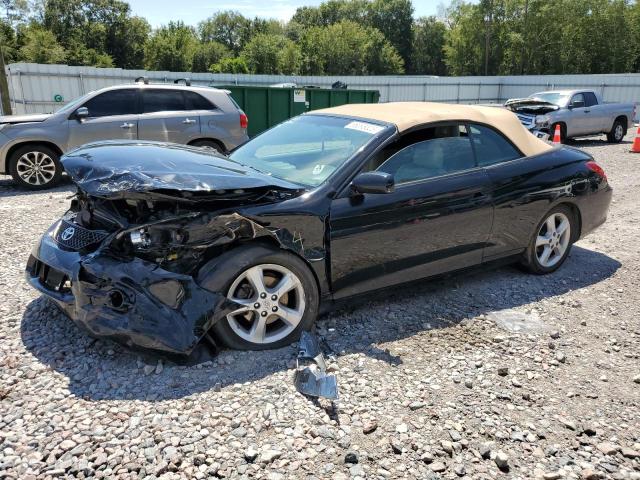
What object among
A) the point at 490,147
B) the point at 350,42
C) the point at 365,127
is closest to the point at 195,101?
the point at 365,127

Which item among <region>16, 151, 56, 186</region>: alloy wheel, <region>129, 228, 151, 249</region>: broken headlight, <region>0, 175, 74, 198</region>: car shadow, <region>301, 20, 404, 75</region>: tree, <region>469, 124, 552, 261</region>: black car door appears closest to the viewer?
<region>129, 228, 151, 249</region>: broken headlight

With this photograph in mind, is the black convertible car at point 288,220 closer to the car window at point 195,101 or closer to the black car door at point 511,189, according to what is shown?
the black car door at point 511,189

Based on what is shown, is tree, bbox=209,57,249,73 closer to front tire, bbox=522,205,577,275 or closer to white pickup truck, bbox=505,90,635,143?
white pickup truck, bbox=505,90,635,143

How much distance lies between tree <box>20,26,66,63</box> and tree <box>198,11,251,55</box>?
43594 mm

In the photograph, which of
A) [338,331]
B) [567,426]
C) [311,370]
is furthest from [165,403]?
[567,426]

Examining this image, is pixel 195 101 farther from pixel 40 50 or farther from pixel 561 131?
→ pixel 40 50

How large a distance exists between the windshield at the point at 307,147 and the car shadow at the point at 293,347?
1030mm

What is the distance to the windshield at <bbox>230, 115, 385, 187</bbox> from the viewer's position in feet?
12.7

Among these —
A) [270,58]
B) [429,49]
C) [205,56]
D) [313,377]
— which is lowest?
[313,377]

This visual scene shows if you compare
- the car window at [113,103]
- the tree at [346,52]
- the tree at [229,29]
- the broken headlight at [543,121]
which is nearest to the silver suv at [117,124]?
the car window at [113,103]

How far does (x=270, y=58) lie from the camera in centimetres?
6138

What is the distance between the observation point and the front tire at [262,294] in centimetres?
321

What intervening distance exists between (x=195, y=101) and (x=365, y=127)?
6278 mm

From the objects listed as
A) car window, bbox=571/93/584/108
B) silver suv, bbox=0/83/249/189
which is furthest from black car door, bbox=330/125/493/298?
car window, bbox=571/93/584/108
